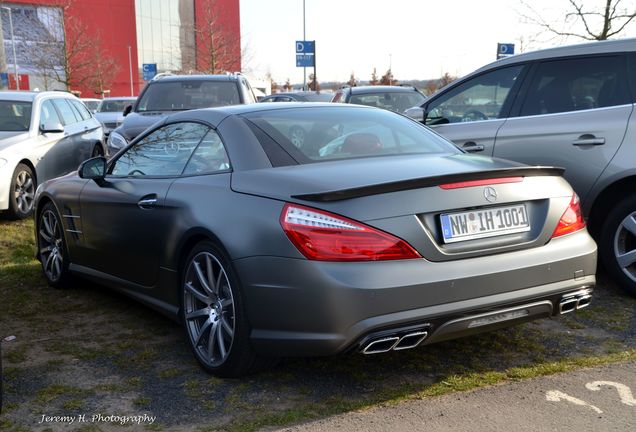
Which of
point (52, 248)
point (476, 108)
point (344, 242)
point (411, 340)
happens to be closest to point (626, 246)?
point (476, 108)

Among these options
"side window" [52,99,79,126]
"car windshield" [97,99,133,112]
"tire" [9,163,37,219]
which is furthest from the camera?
"car windshield" [97,99,133,112]

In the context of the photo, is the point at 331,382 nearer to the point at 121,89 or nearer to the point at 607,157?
the point at 607,157

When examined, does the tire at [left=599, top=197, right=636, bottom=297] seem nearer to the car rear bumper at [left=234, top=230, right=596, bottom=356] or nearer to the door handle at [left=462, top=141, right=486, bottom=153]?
the door handle at [left=462, top=141, right=486, bottom=153]

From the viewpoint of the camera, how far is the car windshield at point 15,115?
9.46m

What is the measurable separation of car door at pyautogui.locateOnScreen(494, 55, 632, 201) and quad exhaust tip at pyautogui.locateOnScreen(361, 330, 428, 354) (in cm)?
253

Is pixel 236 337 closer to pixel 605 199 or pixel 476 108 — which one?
pixel 605 199

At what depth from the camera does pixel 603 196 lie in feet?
17.3

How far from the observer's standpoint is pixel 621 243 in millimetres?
5102

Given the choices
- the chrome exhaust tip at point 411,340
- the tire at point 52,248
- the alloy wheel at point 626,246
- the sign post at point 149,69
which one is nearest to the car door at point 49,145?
the tire at point 52,248

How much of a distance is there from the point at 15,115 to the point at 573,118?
7338 mm

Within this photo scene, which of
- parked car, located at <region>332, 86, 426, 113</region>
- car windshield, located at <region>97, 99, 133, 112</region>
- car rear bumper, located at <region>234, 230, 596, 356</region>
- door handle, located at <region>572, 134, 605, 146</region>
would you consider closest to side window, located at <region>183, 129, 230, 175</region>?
car rear bumper, located at <region>234, 230, 596, 356</region>

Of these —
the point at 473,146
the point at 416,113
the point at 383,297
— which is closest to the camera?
the point at 383,297

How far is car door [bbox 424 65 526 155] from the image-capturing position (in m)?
5.96

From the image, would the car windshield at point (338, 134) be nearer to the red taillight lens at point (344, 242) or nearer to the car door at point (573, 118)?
the red taillight lens at point (344, 242)
